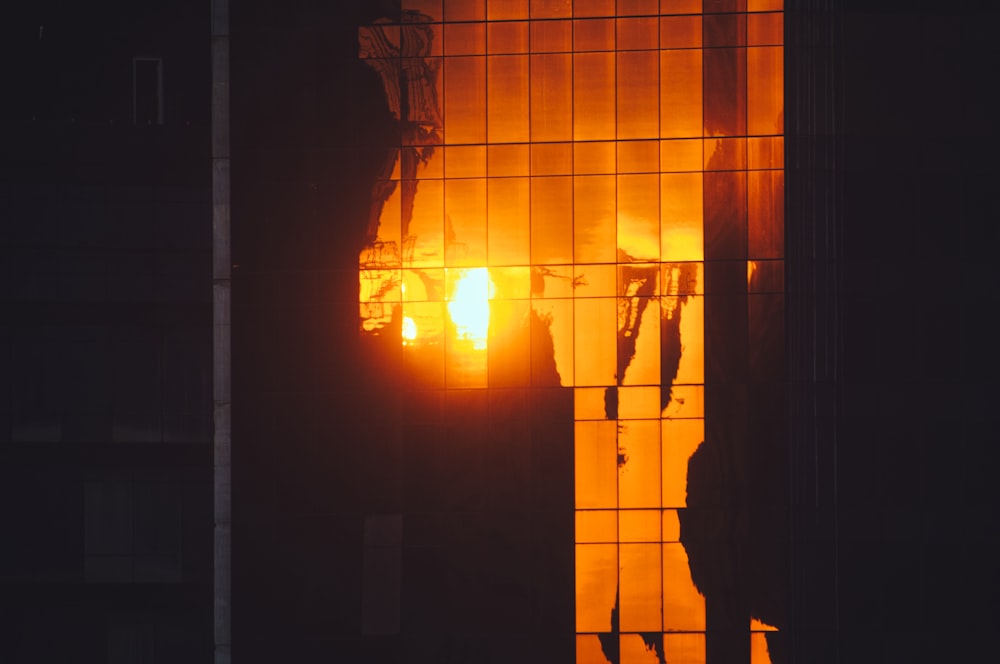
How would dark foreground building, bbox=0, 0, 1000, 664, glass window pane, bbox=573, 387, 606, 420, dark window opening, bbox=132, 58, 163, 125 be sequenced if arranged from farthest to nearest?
dark window opening, bbox=132, 58, 163, 125
glass window pane, bbox=573, 387, 606, 420
dark foreground building, bbox=0, 0, 1000, 664

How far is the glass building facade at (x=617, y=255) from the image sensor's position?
1370 cm

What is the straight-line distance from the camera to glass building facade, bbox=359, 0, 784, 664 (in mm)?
13695

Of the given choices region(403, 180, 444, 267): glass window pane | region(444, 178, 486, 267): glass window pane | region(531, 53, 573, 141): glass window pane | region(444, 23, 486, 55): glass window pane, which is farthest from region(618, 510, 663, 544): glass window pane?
region(444, 23, 486, 55): glass window pane

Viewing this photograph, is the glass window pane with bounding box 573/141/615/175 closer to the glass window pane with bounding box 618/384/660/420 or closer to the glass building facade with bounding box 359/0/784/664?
→ the glass building facade with bounding box 359/0/784/664

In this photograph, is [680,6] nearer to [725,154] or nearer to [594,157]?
[725,154]

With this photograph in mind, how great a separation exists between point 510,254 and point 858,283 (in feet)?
21.4

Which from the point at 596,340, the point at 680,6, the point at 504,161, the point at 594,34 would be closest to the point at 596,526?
the point at 596,340

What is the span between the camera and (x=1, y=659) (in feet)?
50.8

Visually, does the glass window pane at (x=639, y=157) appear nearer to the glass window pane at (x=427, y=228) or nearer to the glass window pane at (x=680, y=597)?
the glass window pane at (x=427, y=228)

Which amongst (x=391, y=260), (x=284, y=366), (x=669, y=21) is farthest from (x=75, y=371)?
(x=669, y=21)

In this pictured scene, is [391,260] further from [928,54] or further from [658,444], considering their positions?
[928,54]

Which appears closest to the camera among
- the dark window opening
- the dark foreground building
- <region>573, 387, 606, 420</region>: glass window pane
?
the dark foreground building

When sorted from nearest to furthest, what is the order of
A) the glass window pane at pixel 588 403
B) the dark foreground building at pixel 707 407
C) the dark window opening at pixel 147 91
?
the dark foreground building at pixel 707 407 < the glass window pane at pixel 588 403 < the dark window opening at pixel 147 91

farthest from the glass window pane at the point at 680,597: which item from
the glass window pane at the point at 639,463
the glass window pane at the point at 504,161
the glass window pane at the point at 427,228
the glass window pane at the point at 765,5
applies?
the glass window pane at the point at 765,5
